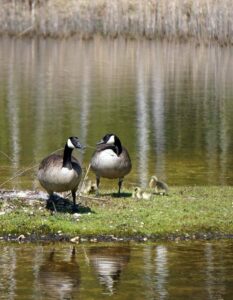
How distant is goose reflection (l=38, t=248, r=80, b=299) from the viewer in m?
11.0

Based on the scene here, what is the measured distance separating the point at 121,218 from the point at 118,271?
256 cm

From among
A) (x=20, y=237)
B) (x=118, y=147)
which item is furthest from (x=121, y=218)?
(x=118, y=147)

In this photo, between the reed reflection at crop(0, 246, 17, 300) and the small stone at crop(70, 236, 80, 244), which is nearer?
the reed reflection at crop(0, 246, 17, 300)

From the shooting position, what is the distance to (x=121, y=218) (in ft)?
47.9

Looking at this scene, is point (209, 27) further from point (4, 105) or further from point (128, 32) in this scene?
point (4, 105)

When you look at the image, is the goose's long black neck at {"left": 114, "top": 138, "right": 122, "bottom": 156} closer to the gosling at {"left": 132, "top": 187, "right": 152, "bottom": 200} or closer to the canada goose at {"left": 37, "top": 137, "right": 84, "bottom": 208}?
the gosling at {"left": 132, "top": 187, "right": 152, "bottom": 200}

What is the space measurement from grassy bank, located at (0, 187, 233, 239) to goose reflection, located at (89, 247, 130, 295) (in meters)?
0.73

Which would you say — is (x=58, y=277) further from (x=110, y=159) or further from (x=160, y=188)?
(x=160, y=188)

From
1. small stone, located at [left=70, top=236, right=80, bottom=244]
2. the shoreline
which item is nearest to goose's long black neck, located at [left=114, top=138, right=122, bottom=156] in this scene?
the shoreline

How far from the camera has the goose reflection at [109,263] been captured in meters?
11.5

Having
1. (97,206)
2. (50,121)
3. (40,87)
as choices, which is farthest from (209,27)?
(97,206)

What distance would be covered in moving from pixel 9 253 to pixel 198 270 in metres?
2.51

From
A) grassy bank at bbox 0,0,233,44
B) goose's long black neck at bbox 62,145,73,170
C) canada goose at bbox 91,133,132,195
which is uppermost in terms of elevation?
grassy bank at bbox 0,0,233,44

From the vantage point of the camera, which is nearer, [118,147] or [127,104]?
[118,147]
